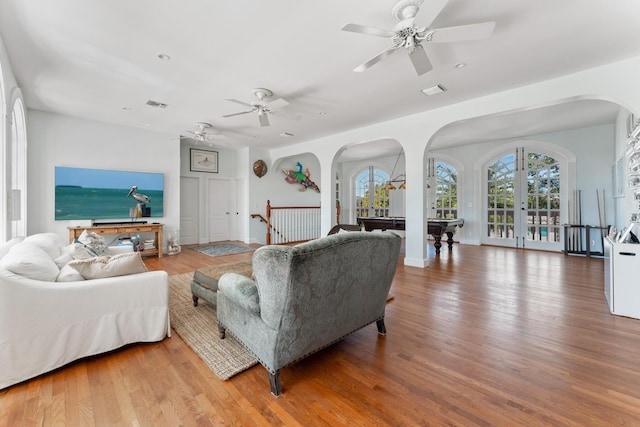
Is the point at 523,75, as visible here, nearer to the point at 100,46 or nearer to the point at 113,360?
the point at 100,46

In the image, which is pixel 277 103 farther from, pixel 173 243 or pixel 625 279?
pixel 625 279

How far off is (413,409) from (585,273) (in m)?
4.77

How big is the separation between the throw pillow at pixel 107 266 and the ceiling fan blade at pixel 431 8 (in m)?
2.99

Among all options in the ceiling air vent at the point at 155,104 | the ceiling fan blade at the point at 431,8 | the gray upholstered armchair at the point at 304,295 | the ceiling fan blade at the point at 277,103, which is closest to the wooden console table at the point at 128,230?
the ceiling air vent at the point at 155,104

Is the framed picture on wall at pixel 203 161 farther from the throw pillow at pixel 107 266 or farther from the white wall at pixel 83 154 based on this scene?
the throw pillow at pixel 107 266

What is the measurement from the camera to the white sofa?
5.88 ft

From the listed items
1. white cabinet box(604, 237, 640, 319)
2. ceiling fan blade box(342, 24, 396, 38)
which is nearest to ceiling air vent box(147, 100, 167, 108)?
ceiling fan blade box(342, 24, 396, 38)

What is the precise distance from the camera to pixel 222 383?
184 centimetres

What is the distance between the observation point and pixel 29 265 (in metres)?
1.95

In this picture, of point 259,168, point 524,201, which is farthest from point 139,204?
point 524,201

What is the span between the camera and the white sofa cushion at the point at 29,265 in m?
1.88

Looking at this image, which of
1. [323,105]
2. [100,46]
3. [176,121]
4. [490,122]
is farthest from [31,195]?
[490,122]

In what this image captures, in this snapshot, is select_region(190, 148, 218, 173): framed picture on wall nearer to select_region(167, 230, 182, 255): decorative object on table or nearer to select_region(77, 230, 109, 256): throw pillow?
select_region(167, 230, 182, 255): decorative object on table

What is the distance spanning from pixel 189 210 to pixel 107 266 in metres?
5.43
